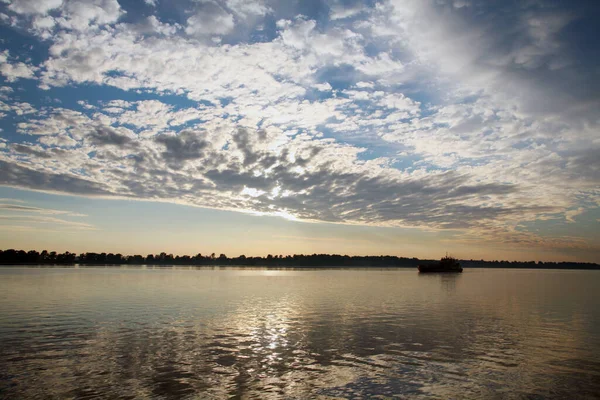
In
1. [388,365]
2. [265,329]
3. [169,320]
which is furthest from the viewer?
[169,320]

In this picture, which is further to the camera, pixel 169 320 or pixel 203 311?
pixel 203 311

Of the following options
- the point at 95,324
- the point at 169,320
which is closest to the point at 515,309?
the point at 169,320

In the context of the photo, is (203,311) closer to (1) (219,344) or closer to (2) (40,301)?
(1) (219,344)

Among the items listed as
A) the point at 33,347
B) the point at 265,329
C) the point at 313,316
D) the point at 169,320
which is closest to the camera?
the point at 33,347

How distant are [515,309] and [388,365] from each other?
37576mm

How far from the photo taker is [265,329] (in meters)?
34.7

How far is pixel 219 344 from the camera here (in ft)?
92.8

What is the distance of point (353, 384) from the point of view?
19672mm

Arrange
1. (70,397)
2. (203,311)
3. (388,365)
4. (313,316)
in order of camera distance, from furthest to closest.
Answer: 1. (203,311)
2. (313,316)
3. (388,365)
4. (70,397)

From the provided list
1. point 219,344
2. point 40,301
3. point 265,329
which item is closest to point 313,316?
point 265,329

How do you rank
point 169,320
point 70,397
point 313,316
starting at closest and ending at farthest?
point 70,397 → point 169,320 → point 313,316

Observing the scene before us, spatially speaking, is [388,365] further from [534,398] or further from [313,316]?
[313,316]

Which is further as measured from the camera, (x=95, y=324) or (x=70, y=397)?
(x=95, y=324)

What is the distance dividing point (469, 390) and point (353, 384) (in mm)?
5541
